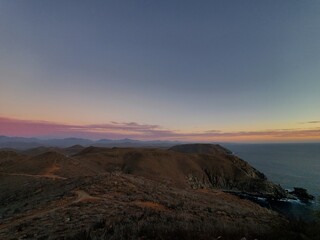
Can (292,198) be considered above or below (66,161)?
below

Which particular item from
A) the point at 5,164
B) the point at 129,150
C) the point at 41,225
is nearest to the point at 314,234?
the point at 41,225

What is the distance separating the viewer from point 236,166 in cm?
9000

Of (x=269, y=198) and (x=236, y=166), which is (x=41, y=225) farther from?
(x=236, y=166)

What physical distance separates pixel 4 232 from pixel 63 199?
311 inches

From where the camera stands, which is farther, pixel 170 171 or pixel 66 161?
pixel 170 171

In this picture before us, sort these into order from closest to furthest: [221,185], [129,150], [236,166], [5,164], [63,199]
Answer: [63,199] → [5,164] → [221,185] → [236,166] → [129,150]

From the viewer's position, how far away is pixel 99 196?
77.4ft

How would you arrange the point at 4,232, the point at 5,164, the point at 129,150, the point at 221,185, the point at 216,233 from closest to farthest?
the point at 216,233 → the point at 4,232 → the point at 5,164 → the point at 221,185 → the point at 129,150

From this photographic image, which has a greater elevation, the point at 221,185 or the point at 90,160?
the point at 90,160

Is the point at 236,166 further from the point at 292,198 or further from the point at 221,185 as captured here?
the point at 292,198

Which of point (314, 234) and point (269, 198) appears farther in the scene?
point (269, 198)

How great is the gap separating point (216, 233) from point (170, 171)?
7324cm

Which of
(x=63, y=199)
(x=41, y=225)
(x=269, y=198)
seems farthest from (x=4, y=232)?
(x=269, y=198)

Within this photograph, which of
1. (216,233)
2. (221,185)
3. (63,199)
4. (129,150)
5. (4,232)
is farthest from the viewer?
(129,150)
